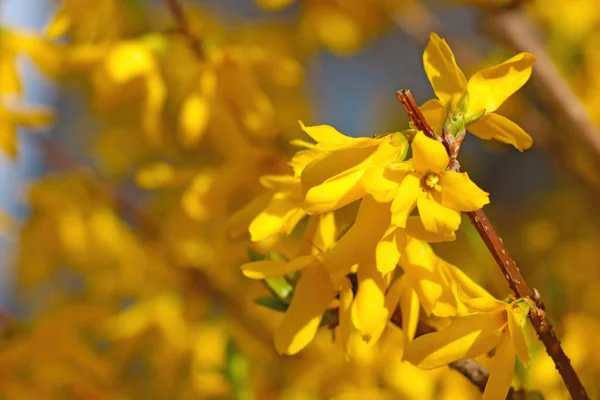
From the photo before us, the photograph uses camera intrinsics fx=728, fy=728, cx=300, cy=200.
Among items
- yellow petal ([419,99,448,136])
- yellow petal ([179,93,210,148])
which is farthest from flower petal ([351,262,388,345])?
yellow petal ([179,93,210,148])

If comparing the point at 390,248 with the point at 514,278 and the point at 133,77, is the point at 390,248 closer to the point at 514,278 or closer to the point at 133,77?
the point at 514,278

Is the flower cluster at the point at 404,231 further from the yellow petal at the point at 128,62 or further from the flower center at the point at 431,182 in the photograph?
the yellow petal at the point at 128,62

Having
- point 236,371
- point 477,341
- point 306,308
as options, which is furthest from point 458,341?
point 236,371

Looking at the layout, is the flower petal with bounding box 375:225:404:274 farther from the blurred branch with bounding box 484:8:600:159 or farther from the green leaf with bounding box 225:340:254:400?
the blurred branch with bounding box 484:8:600:159

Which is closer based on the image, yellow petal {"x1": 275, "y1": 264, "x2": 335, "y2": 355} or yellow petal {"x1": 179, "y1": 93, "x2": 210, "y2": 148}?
yellow petal {"x1": 275, "y1": 264, "x2": 335, "y2": 355}

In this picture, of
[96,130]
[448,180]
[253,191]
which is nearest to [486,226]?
[448,180]

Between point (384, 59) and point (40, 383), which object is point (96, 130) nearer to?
point (384, 59)

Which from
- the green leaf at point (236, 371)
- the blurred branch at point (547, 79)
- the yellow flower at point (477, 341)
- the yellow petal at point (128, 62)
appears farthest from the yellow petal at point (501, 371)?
the yellow petal at point (128, 62)
